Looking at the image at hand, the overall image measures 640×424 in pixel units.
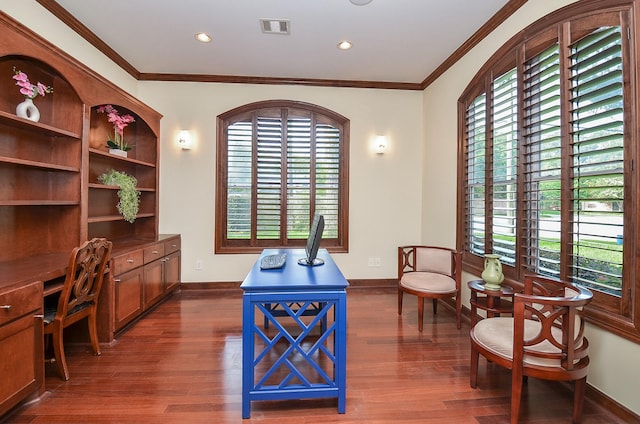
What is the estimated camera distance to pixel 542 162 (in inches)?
92.1

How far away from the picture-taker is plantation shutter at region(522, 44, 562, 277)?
2.20m

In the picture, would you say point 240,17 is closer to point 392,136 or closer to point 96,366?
point 392,136

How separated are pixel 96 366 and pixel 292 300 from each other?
178 cm

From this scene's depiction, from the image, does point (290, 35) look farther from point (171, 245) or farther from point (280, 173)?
point (171, 245)

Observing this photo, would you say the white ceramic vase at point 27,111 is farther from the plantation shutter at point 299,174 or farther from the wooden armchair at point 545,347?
the wooden armchair at point 545,347

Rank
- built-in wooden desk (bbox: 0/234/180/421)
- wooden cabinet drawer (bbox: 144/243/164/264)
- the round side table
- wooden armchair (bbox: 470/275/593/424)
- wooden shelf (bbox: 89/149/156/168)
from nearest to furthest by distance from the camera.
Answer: wooden armchair (bbox: 470/275/593/424) → built-in wooden desk (bbox: 0/234/180/421) → the round side table → wooden shelf (bbox: 89/149/156/168) → wooden cabinet drawer (bbox: 144/243/164/264)

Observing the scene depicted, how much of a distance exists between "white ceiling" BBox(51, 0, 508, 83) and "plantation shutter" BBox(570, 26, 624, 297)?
112 centimetres

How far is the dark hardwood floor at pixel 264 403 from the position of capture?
5.87 ft

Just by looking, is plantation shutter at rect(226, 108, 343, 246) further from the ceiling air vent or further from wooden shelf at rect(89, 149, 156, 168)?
the ceiling air vent

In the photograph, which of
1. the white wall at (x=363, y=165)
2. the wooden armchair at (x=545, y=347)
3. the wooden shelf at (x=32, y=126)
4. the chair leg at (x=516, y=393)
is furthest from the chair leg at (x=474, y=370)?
the wooden shelf at (x=32, y=126)

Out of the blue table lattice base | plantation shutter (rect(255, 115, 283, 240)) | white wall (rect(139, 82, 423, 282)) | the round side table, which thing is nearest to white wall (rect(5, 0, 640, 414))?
white wall (rect(139, 82, 423, 282))

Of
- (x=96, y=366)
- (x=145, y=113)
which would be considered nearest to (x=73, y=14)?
(x=145, y=113)

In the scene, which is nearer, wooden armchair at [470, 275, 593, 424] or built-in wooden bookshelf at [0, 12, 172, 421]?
wooden armchair at [470, 275, 593, 424]

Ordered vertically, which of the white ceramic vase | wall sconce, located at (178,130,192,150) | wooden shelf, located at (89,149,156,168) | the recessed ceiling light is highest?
the recessed ceiling light
